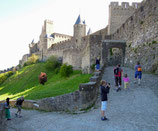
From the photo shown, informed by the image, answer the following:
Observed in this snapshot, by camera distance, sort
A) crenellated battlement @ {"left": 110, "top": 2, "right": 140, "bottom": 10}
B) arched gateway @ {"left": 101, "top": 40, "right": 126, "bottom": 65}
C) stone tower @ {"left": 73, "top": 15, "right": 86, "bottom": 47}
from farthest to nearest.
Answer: stone tower @ {"left": 73, "top": 15, "right": 86, "bottom": 47}, crenellated battlement @ {"left": 110, "top": 2, "right": 140, "bottom": 10}, arched gateway @ {"left": 101, "top": 40, "right": 126, "bottom": 65}

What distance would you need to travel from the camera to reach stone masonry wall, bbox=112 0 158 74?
38.8 ft

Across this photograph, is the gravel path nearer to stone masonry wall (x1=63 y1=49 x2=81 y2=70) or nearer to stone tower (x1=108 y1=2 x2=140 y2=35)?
stone tower (x1=108 y1=2 x2=140 y2=35)

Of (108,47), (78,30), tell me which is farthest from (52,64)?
(108,47)

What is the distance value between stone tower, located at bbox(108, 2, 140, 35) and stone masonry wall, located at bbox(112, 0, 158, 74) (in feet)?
35.5

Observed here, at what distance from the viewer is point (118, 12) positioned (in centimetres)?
2755

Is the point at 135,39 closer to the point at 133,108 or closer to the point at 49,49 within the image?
the point at 133,108

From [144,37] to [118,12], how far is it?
616 inches

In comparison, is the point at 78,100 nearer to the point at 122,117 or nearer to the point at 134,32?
the point at 122,117

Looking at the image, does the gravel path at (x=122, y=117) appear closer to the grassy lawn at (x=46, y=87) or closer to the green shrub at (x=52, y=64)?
the grassy lawn at (x=46, y=87)

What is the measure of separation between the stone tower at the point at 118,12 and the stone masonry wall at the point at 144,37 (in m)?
10.8

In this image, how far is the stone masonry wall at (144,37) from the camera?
11823 millimetres

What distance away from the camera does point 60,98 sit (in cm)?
849

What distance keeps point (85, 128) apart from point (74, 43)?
3958 cm

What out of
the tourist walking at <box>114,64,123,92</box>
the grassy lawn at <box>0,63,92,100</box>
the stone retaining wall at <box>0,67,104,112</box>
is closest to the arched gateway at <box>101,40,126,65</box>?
the grassy lawn at <box>0,63,92,100</box>
